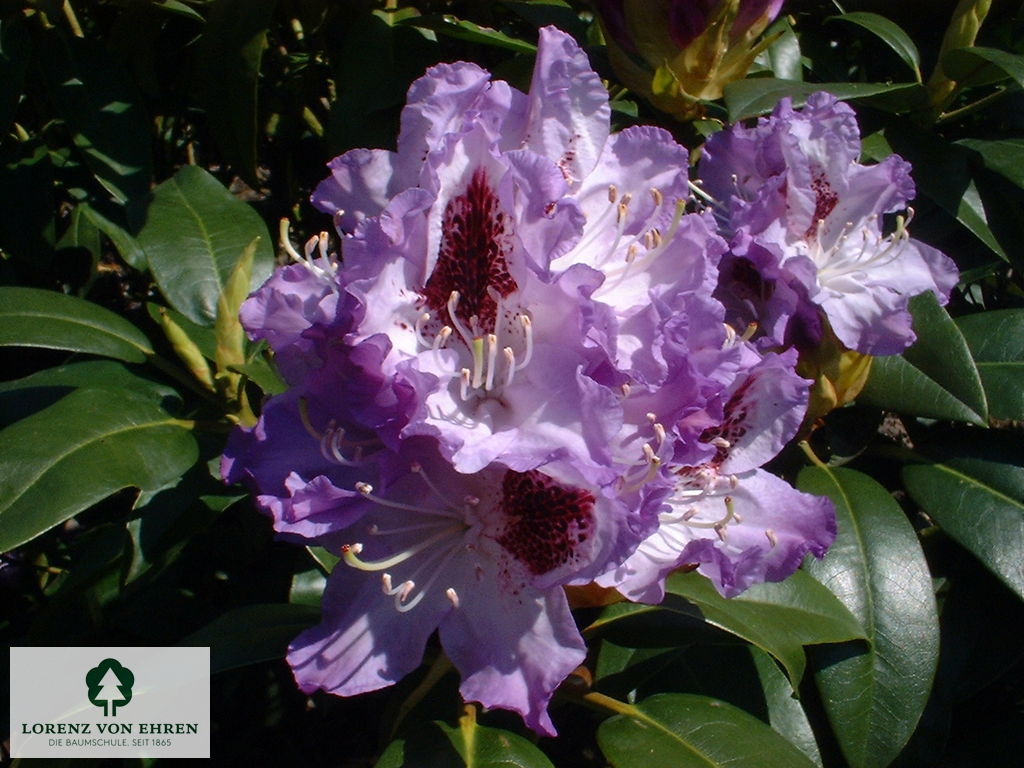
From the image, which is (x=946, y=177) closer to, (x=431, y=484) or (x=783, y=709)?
(x=783, y=709)

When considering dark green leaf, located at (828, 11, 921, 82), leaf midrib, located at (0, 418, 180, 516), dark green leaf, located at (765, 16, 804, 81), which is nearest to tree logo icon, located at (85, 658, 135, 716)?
leaf midrib, located at (0, 418, 180, 516)

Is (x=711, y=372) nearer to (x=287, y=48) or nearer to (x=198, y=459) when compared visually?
(x=198, y=459)

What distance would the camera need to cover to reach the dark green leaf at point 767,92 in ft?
3.60

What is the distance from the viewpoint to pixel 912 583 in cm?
114

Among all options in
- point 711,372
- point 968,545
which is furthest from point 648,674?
point 711,372

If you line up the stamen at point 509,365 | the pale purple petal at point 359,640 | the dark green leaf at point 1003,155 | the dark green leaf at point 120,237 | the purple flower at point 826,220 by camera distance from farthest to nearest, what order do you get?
the dark green leaf at point 120,237
the dark green leaf at point 1003,155
the purple flower at point 826,220
the pale purple petal at point 359,640
the stamen at point 509,365

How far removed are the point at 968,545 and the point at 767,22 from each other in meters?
0.71

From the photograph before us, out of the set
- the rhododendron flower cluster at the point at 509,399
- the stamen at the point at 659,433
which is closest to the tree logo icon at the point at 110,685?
the rhododendron flower cluster at the point at 509,399

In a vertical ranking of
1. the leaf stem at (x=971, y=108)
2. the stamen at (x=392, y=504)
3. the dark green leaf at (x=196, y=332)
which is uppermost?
the leaf stem at (x=971, y=108)

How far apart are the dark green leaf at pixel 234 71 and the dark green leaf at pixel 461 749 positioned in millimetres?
723

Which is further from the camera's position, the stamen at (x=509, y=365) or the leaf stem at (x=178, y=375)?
the leaf stem at (x=178, y=375)

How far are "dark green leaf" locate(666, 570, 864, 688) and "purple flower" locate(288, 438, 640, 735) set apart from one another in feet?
0.76

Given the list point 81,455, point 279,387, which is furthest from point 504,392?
point 81,455

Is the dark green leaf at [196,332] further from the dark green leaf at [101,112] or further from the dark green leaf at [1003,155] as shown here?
the dark green leaf at [1003,155]
